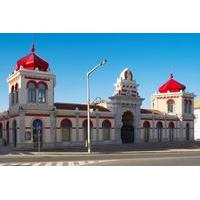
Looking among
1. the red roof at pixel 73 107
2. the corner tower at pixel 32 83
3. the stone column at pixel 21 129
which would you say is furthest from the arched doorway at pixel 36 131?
the red roof at pixel 73 107

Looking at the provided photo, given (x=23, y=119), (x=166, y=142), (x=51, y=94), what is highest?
(x=51, y=94)

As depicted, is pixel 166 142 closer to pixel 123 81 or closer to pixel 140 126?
pixel 140 126

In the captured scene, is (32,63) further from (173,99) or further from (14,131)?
(173,99)

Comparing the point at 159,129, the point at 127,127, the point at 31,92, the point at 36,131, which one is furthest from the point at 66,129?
the point at 159,129

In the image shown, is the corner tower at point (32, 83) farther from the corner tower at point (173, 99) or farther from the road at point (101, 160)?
the corner tower at point (173, 99)

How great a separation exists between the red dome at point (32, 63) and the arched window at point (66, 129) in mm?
7638

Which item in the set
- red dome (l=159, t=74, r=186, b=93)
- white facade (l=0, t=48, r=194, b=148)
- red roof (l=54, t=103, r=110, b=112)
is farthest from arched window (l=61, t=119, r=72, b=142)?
red dome (l=159, t=74, r=186, b=93)

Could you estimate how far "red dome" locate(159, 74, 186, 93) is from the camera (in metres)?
66.0

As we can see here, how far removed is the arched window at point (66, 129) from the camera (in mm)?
49062

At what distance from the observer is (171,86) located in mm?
66500

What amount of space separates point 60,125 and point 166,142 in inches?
845

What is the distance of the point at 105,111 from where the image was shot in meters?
54.2
